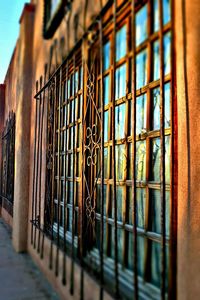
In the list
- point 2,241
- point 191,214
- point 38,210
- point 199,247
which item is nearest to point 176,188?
point 191,214

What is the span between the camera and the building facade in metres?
1.61

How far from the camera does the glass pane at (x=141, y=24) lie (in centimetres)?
236

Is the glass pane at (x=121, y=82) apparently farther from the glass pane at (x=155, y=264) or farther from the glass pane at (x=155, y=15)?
the glass pane at (x=155, y=264)

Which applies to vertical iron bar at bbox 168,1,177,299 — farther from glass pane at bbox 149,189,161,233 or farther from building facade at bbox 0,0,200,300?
glass pane at bbox 149,189,161,233

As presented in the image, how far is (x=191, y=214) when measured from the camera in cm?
153

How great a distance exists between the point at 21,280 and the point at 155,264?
7.43 ft

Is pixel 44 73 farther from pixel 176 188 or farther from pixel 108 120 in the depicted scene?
Answer: pixel 176 188

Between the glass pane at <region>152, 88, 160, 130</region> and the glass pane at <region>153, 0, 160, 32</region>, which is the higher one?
the glass pane at <region>153, 0, 160, 32</region>

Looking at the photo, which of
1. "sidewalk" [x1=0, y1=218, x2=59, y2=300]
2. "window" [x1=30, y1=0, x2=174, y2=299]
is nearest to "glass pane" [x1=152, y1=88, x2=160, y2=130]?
"window" [x1=30, y1=0, x2=174, y2=299]

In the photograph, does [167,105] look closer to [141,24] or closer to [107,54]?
[141,24]

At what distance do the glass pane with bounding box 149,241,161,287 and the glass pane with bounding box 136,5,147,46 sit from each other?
1357 millimetres

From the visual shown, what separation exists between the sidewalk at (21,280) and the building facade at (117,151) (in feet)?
0.45

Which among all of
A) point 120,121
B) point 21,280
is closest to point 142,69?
Result: point 120,121

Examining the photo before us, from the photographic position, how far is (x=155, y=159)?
218cm
